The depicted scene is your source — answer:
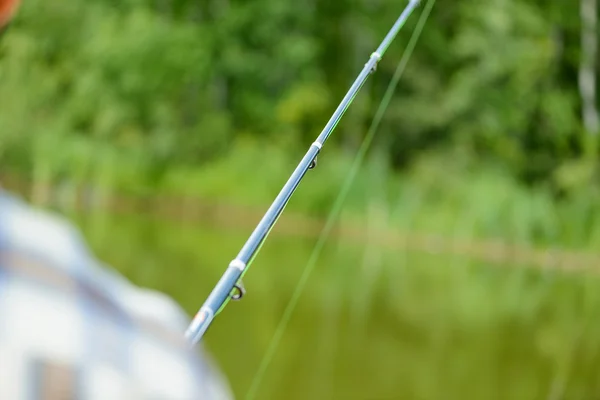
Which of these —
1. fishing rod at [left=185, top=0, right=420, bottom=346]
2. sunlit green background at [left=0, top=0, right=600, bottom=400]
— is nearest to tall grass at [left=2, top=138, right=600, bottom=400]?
sunlit green background at [left=0, top=0, right=600, bottom=400]

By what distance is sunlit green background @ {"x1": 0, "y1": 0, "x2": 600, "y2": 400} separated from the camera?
268 centimetres

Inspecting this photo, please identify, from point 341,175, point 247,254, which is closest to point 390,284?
point 341,175

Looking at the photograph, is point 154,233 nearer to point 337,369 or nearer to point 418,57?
point 337,369

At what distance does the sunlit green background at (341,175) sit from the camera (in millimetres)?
2682

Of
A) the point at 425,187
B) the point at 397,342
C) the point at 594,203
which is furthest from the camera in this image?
the point at 425,187

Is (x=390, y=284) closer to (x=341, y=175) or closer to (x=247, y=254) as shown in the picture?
(x=341, y=175)

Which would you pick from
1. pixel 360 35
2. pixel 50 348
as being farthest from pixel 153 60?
pixel 50 348

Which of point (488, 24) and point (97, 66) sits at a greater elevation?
point (488, 24)

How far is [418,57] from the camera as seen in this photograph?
7.01 m

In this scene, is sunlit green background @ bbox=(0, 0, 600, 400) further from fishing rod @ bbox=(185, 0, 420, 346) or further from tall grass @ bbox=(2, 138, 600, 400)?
fishing rod @ bbox=(185, 0, 420, 346)

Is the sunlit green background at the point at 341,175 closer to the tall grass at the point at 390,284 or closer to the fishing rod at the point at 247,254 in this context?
the tall grass at the point at 390,284

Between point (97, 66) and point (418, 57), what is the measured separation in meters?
2.88

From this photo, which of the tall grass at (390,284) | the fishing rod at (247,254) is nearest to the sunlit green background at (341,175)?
the tall grass at (390,284)

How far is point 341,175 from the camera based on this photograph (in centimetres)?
592
